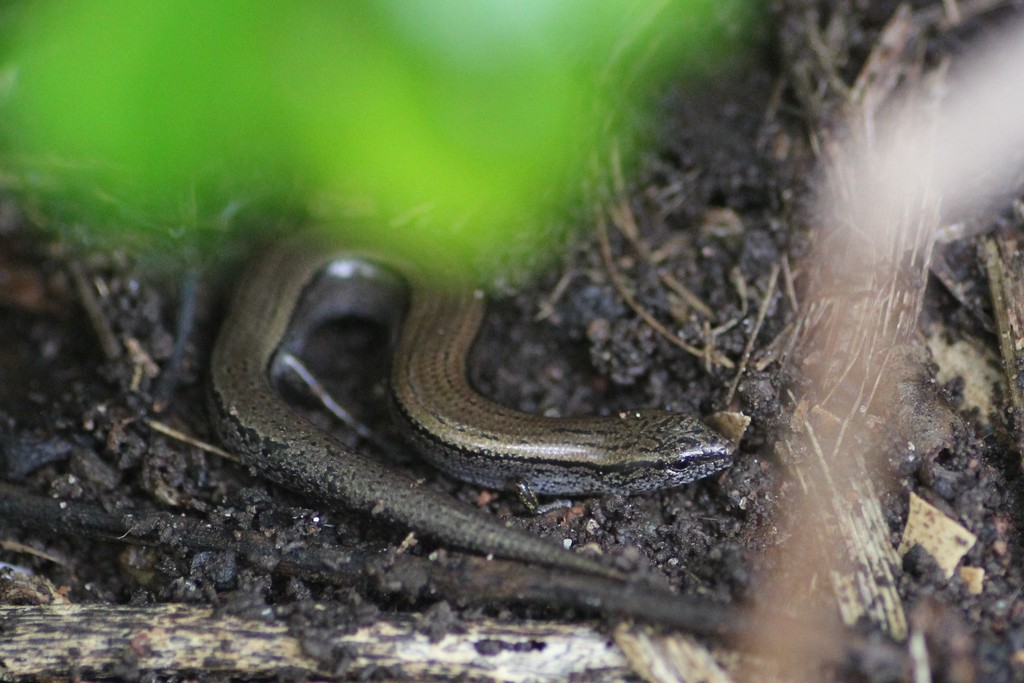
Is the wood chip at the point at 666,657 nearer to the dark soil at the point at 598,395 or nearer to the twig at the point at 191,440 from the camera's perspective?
the dark soil at the point at 598,395

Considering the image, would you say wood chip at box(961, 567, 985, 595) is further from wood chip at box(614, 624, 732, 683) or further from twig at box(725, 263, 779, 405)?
twig at box(725, 263, 779, 405)

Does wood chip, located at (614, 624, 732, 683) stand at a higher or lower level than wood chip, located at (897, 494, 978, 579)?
lower

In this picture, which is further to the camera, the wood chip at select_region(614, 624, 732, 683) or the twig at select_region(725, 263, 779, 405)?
the twig at select_region(725, 263, 779, 405)

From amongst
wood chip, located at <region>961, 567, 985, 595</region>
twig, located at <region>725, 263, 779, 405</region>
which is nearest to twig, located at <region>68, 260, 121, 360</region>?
twig, located at <region>725, 263, 779, 405</region>

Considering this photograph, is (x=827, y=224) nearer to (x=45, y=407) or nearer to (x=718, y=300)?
(x=718, y=300)

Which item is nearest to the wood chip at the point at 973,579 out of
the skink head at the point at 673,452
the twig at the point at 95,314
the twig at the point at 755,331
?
the skink head at the point at 673,452

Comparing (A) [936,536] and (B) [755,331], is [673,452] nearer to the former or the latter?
(B) [755,331]
